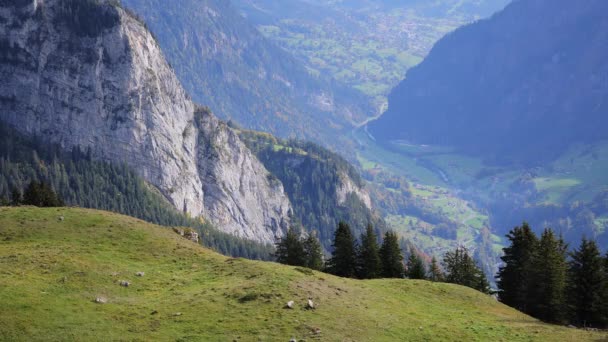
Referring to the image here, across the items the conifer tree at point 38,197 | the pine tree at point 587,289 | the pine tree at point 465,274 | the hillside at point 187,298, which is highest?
the conifer tree at point 38,197

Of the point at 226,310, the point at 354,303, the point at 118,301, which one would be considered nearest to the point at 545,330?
the point at 354,303

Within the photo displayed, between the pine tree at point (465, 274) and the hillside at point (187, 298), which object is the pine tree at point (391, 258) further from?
the hillside at point (187, 298)

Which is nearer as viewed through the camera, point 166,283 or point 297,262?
point 166,283

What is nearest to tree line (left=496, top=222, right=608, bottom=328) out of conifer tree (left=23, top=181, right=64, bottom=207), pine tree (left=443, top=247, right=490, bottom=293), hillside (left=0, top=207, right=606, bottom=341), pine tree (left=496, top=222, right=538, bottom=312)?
pine tree (left=496, top=222, right=538, bottom=312)

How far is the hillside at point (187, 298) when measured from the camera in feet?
213

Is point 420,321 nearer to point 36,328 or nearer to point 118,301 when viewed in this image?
point 118,301

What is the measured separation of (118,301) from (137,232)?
26614 mm

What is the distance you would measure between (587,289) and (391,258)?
39.7 m

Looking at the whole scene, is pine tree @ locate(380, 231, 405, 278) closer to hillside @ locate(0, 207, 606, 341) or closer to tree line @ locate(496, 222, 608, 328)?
tree line @ locate(496, 222, 608, 328)

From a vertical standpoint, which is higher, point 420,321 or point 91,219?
point 91,219

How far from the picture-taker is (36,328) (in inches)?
2464

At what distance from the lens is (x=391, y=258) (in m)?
128

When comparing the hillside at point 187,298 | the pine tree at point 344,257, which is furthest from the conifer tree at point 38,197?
the pine tree at point 344,257

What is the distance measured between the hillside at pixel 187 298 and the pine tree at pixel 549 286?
9.30 m
